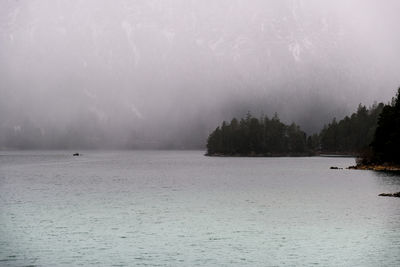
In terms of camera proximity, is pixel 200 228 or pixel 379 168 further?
pixel 379 168

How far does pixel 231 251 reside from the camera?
157 feet

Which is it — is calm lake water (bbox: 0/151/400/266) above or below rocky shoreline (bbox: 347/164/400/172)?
below

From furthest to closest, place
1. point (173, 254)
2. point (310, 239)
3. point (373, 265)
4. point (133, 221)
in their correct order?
point (133, 221) < point (310, 239) < point (173, 254) < point (373, 265)

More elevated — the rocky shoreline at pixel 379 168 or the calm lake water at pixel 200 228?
the rocky shoreline at pixel 379 168

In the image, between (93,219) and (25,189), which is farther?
(25,189)

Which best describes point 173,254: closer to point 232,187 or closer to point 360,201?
point 360,201

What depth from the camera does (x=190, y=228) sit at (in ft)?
197

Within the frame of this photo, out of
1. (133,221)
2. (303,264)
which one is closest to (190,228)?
(133,221)

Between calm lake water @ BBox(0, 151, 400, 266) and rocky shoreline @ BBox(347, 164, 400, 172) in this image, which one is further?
rocky shoreline @ BBox(347, 164, 400, 172)

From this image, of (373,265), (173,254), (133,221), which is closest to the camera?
(373,265)

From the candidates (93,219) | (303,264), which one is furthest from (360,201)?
(303,264)

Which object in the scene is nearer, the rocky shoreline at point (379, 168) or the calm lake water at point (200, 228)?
the calm lake water at point (200, 228)

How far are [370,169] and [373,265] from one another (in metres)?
137

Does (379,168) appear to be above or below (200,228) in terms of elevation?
above
